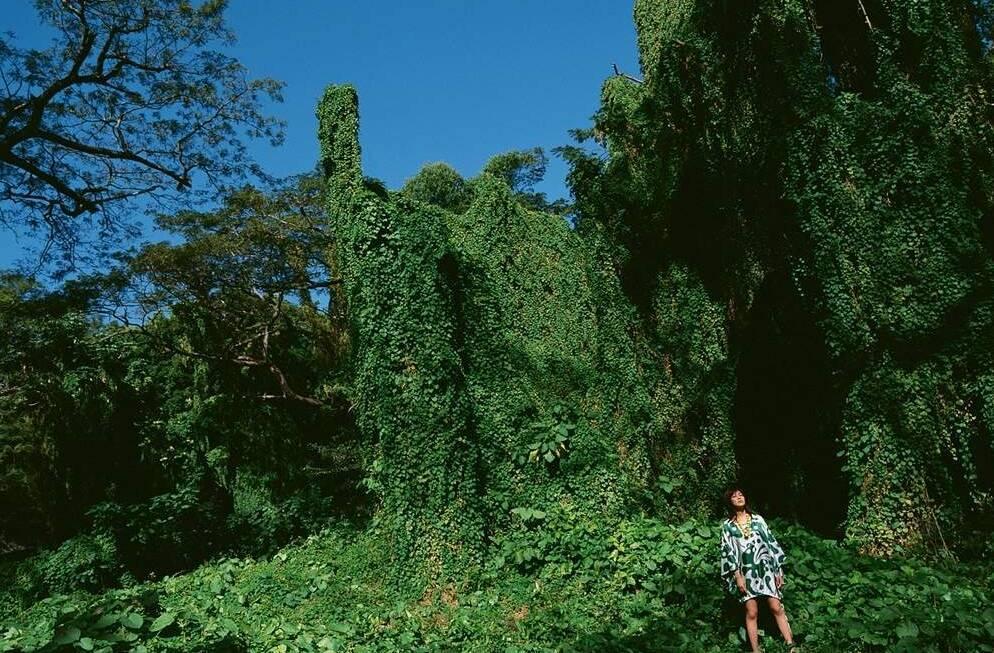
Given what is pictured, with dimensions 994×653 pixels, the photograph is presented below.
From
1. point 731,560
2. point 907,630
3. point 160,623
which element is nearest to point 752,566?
point 731,560

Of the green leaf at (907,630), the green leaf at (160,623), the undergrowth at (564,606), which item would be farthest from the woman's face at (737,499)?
the green leaf at (160,623)

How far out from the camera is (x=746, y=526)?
5.94 m

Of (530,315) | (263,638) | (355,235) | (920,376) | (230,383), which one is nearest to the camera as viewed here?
(263,638)

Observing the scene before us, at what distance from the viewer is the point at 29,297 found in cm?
1775

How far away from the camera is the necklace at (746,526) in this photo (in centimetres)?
588

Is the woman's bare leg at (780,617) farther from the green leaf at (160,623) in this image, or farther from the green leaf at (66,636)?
the green leaf at (66,636)

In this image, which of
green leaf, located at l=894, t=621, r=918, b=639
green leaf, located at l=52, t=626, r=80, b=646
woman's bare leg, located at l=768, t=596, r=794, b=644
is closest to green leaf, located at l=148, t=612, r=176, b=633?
green leaf, located at l=52, t=626, r=80, b=646

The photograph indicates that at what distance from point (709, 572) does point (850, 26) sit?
7.15 metres

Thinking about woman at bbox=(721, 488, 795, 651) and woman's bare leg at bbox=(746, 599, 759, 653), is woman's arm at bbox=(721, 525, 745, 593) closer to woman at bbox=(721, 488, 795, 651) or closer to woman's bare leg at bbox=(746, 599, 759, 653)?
woman at bbox=(721, 488, 795, 651)

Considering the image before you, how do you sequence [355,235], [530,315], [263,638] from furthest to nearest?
[530,315]
[355,235]
[263,638]

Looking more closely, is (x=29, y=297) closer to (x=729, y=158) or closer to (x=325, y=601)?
(x=325, y=601)

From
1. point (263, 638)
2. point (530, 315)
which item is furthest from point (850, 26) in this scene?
point (263, 638)

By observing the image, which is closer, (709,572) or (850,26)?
(709,572)

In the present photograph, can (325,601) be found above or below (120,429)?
below
